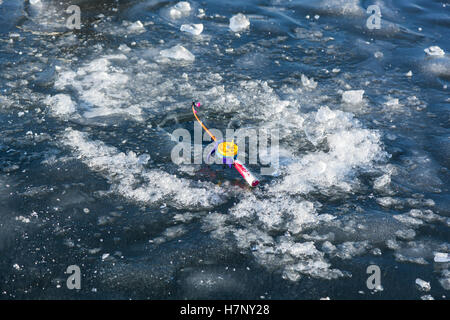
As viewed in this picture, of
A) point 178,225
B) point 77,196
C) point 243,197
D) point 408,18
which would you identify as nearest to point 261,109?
point 243,197

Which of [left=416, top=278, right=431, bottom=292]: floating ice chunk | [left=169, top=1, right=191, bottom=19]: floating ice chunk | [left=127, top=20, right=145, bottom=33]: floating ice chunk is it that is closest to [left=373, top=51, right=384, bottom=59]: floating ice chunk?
[left=169, top=1, right=191, bottom=19]: floating ice chunk

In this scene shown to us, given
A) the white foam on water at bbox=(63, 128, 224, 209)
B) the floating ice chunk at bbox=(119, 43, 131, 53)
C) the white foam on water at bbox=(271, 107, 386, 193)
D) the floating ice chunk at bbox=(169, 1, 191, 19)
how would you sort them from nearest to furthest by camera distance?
the white foam on water at bbox=(63, 128, 224, 209), the white foam on water at bbox=(271, 107, 386, 193), the floating ice chunk at bbox=(119, 43, 131, 53), the floating ice chunk at bbox=(169, 1, 191, 19)

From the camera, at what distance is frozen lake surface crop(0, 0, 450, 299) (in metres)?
2.92

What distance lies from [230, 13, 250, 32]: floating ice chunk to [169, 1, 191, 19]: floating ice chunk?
736 millimetres

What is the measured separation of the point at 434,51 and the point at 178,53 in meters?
3.23

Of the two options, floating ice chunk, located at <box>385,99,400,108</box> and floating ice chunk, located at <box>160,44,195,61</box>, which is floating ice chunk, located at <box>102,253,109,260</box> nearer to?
floating ice chunk, located at <box>160,44,195,61</box>

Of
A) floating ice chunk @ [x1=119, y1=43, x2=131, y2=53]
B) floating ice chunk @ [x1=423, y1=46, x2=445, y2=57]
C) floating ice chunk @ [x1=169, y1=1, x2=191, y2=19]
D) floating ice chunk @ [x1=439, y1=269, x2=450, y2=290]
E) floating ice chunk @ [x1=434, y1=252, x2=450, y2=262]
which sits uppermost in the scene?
floating ice chunk @ [x1=423, y1=46, x2=445, y2=57]

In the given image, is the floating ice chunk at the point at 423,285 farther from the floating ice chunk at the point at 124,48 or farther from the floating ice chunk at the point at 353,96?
the floating ice chunk at the point at 124,48

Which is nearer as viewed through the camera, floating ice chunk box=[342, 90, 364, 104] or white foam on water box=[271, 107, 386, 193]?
white foam on water box=[271, 107, 386, 193]

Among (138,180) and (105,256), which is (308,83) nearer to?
(138,180)

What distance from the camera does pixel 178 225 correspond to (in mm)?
3186
